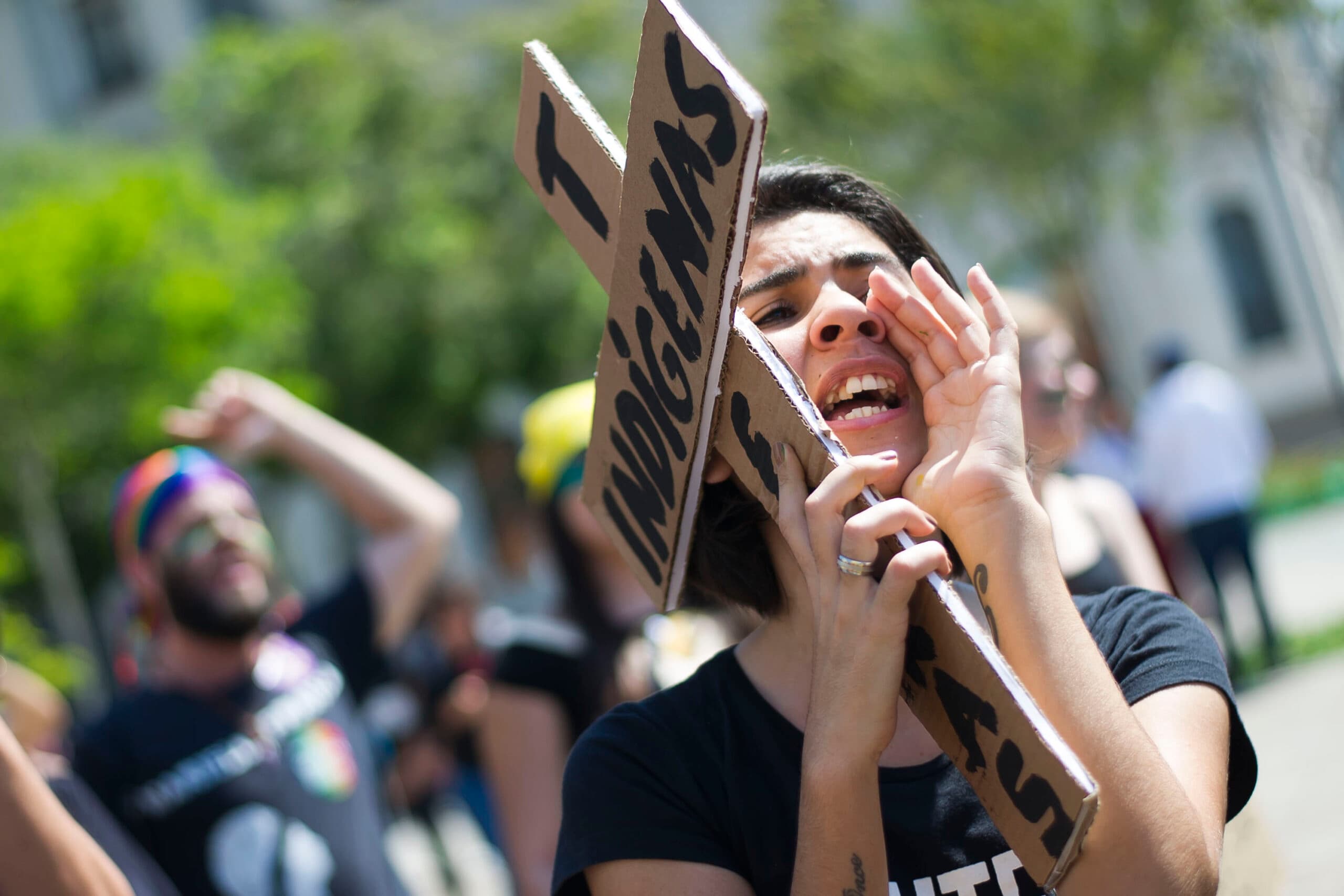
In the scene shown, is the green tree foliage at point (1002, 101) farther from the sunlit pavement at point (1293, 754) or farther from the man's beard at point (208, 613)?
the man's beard at point (208, 613)

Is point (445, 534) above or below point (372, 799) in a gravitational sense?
above

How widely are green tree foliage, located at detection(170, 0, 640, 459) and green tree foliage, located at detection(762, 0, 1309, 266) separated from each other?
2.96 m

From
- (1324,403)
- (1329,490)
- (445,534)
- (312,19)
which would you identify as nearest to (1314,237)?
(1324,403)

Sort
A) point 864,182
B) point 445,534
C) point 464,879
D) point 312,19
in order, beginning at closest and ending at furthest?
point 864,182 → point 445,534 → point 464,879 → point 312,19

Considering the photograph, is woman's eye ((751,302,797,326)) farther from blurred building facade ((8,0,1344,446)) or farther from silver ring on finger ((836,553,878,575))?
blurred building facade ((8,0,1344,446))

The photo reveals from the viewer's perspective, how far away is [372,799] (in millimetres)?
3123

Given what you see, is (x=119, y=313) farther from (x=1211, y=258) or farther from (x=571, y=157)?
(x=1211, y=258)

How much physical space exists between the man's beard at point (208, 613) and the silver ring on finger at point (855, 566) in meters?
2.17

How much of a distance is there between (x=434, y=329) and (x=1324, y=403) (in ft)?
48.6

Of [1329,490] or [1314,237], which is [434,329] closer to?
[1329,490]

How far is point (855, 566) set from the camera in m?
1.30

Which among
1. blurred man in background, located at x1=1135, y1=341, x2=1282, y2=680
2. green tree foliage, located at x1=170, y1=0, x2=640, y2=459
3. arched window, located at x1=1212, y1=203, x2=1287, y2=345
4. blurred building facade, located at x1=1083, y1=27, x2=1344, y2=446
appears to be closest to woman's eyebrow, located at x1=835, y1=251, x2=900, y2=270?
blurred man in background, located at x1=1135, y1=341, x2=1282, y2=680

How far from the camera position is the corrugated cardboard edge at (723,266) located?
4.23 feet

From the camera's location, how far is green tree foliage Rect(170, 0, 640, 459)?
1911cm
